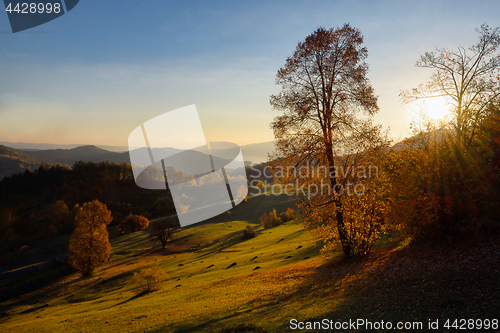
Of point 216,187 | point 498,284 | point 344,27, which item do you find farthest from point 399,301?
point 216,187

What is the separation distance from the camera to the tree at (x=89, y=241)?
1866 inches

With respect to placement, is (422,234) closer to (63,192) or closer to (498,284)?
(498,284)

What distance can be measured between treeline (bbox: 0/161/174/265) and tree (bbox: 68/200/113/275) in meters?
77.8

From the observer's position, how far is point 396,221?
17.4 meters

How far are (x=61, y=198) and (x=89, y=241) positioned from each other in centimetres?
15071

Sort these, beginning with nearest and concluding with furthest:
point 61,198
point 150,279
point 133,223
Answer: point 150,279
point 133,223
point 61,198

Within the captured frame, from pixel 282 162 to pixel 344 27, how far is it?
10.4 m

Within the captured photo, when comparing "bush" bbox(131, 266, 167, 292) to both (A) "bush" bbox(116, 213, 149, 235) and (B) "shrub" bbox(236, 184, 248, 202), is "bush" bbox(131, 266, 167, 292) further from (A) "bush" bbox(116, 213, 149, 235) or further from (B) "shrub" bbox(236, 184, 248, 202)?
(B) "shrub" bbox(236, 184, 248, 202)

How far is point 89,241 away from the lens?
48.9 m

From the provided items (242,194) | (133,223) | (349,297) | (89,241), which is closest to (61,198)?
(133,223)

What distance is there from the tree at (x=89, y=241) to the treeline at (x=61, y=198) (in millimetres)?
77830

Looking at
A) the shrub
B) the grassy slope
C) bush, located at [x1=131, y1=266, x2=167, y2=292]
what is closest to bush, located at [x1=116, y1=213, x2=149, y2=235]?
the shrub

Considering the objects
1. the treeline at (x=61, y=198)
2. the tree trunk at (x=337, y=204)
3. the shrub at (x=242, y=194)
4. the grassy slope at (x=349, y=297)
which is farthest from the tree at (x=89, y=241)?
the shrub at (x=242, y=194)

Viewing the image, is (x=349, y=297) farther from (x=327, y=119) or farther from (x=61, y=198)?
(x=61, y=198)
